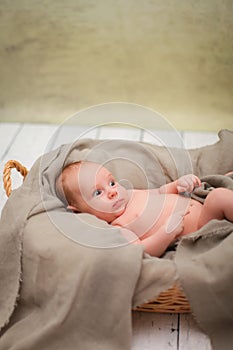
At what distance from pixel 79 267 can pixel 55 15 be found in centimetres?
134

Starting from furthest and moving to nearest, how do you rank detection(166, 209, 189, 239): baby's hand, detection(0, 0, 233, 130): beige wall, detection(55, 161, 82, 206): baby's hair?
detection(0, 0, 233, 130): beige wall → detection(55, 161, 82, 206): baby's hair → detection(166, 209, 189, 239): baby's hand

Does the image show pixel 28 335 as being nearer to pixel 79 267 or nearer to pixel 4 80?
pixel 79 267

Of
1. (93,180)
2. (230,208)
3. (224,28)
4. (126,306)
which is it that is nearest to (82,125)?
(224,28)

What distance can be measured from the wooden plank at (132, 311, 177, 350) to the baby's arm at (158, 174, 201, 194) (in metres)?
0.35

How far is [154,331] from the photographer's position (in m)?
1.36

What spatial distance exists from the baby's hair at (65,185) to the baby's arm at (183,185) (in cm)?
26

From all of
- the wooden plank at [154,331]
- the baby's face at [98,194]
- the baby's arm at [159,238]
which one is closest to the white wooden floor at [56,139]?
the wooden plank at [154,331]

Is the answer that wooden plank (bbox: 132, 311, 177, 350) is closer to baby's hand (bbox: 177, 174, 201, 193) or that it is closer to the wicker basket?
the wicker basket

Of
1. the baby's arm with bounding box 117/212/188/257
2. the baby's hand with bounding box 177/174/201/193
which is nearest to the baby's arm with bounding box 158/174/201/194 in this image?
the baby's hand with bounding box 177/174/201/193

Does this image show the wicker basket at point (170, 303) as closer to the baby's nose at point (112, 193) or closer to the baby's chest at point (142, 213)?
the baby's chest at point (142, 213)

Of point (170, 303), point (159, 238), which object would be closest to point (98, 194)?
point (159, 238)

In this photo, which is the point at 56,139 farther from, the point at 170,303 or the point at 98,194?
the point at 170,303

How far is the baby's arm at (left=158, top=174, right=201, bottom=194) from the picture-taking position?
60.3 inches

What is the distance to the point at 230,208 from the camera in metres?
1.40
